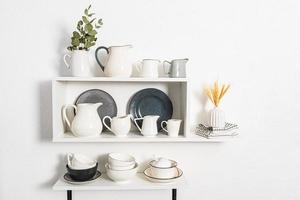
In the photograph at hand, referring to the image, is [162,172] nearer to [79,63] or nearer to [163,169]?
[163,169]

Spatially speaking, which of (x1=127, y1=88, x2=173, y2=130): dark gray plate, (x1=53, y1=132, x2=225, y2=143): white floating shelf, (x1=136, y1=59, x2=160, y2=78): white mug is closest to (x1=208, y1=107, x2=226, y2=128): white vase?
(x1=53, y1=132, x2=225, y2=143): white floating shelf

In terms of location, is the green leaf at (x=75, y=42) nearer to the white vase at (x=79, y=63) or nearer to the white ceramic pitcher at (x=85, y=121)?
the white vase at (x=79, y=63)

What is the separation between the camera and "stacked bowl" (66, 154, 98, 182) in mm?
1113

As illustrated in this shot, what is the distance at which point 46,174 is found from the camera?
50.1 inches

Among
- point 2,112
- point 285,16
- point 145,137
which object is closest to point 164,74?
point 145,137

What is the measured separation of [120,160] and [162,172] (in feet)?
0.58

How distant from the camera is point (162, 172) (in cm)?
114

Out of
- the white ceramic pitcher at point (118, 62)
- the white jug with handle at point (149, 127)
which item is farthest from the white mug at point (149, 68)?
the white jug with handle at point (149, 127)

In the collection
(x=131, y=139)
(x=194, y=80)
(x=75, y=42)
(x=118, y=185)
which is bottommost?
(x=118, y=185)

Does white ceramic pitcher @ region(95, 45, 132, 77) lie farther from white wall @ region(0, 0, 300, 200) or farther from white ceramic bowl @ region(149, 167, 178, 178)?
white ceramic bowl @ region(149, 167, 178, 178)

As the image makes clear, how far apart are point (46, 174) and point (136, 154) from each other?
1.32ft

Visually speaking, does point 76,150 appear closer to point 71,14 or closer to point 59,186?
point 59,186

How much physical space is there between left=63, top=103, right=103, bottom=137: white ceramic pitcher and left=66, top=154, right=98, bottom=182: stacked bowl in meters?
0.11

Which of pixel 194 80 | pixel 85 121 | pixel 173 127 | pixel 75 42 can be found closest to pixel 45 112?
pixel 85 121
